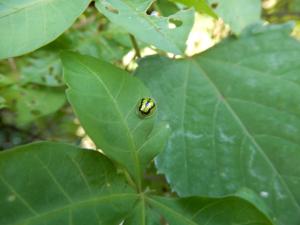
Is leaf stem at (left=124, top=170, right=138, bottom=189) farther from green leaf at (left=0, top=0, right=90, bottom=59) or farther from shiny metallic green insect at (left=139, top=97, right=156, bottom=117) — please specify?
green leaf at (left=0, top=0, right=90, bottom=59)

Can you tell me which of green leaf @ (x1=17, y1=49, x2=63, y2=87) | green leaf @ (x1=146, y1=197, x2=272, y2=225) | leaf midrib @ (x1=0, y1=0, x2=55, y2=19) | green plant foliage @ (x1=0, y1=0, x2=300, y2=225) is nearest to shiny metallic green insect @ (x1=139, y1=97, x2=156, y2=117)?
green plant foliage @ (x1=0, y1=0, x2=300, y2=225)

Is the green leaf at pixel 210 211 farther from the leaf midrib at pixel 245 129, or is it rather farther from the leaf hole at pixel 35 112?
the leaf hole at pixel 35 112

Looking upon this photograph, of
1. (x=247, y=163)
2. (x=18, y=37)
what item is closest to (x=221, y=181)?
(x=247, y=163)

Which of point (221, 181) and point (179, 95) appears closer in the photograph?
point (221, 181)

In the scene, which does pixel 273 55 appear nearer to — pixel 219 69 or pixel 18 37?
pixel 219 69

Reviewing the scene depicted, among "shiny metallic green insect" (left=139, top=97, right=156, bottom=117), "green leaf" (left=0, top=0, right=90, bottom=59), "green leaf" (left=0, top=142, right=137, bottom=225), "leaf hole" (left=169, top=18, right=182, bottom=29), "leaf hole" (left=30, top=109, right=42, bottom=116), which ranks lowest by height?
"leaf hole" (left=30, top=109, right=42, bottom=116)

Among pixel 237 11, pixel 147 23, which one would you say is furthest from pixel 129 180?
pixel 237 11

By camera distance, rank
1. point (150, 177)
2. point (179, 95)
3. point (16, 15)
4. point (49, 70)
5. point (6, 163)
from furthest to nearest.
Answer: point (150, 177) → point (49, 70) → point (179, 95) → point (16, 15) → point (6, 163)
